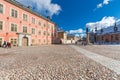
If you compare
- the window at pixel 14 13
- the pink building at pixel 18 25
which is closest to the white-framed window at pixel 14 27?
the pink building at pixel 18 25

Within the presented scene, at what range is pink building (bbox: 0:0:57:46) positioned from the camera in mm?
22458

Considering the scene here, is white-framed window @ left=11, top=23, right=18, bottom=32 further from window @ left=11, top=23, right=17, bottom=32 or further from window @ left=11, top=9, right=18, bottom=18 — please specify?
window @ left=11, top=9, right=18, bottom=18

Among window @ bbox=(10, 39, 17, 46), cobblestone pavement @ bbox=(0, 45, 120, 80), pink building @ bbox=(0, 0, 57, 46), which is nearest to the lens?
cobblestone pavement @ bbox=(0, 45, 120, 80)

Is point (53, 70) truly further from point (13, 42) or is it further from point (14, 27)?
point (14, 27)

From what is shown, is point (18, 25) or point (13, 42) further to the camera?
point (18, 25)

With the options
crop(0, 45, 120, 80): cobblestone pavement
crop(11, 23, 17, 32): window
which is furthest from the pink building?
crop(0, 45, 120, 80): cobblestone pavement

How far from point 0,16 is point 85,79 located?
22.4 metres

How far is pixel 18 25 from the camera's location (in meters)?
26.4

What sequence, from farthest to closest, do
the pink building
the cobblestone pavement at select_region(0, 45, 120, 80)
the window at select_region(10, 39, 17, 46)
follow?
the window at select_region(10, 39, 17, 46), the pink building, the cobblestone pavement at select_region(0, 45, 120, 80)

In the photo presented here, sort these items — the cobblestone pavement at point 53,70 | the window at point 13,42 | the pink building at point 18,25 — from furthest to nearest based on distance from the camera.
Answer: the window at point 13,42
the pink building at point 18,25
the cobblestone pavement at point 53,70

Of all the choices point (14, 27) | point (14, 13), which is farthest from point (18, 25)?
point (14, 13)

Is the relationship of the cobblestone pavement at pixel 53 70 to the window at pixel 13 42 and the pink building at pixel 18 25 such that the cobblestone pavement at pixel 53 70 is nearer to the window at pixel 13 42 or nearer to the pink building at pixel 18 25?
the pink building at pixel 18 25

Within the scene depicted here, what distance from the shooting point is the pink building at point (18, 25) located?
73.7ft

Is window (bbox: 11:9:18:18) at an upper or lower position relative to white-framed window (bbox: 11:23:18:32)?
upper
